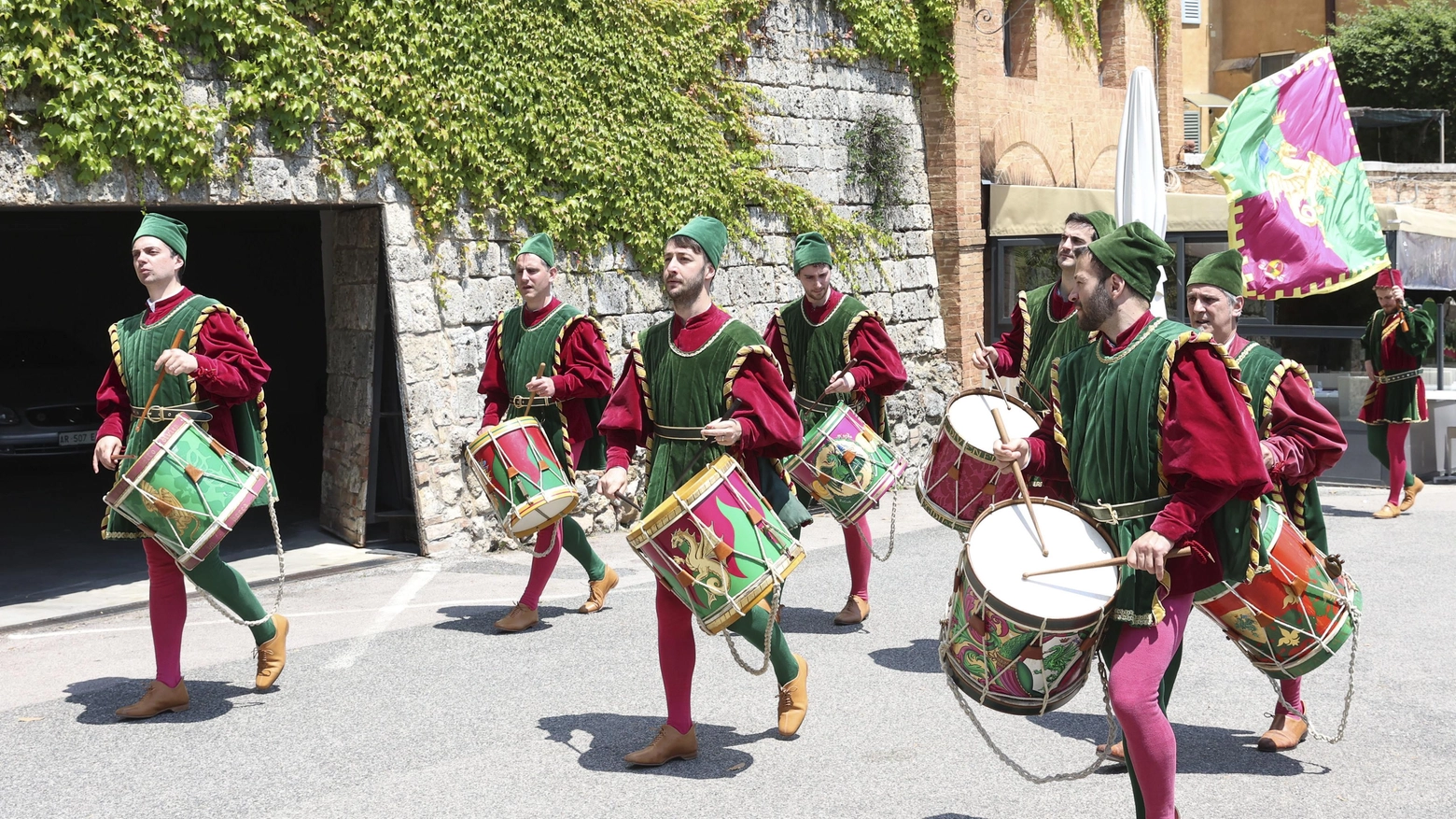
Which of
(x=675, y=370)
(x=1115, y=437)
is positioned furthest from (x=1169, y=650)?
(x=675, y=370)

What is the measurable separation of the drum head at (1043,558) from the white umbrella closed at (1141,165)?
751 cm

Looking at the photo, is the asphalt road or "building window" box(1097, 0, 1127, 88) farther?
"building window" box(1097, 0, 1127, 88)

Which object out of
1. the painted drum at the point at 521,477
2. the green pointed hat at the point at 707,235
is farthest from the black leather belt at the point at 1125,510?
the painted drum at the point at 521,477

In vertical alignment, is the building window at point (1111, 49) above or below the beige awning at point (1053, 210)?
above

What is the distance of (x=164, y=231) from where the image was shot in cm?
568

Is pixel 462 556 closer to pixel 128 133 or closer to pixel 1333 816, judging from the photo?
pixel 128 133

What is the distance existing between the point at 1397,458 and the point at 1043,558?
794 cm

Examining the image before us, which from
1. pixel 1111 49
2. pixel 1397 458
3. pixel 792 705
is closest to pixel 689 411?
pixel 792 705

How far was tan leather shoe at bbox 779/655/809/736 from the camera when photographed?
532 centimetres

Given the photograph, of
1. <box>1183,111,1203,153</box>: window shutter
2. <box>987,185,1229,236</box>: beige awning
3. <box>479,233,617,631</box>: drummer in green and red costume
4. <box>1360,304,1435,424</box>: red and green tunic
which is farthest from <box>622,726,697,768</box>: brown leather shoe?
<box>1183,111,1203,153</box>: window shutter

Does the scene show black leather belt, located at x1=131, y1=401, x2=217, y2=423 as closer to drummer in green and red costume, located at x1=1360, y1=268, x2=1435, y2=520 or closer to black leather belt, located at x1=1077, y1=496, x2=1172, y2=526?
black leather belt, located at x1=1077, y1=496, x2=1172, y2=526

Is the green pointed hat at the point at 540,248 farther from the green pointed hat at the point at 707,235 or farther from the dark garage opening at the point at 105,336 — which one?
the dark garage opening at the point at 105,336

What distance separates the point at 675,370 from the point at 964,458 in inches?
62.2

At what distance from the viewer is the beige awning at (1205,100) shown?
2723 centimetres
